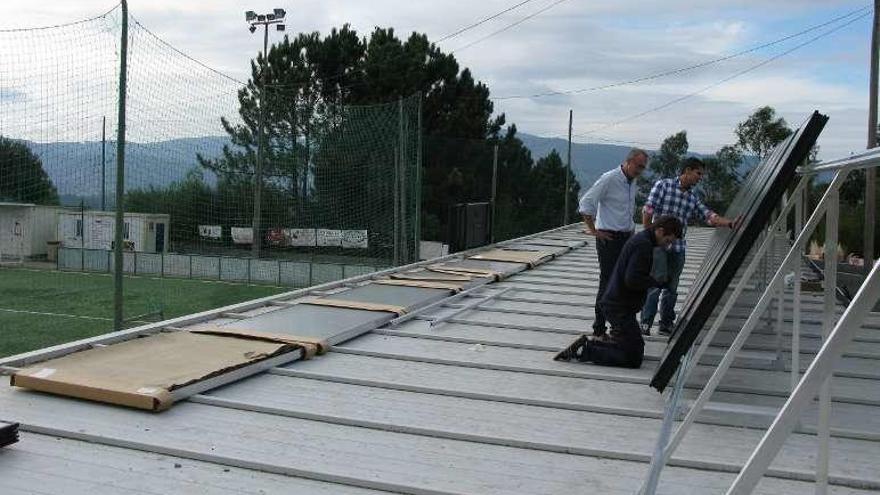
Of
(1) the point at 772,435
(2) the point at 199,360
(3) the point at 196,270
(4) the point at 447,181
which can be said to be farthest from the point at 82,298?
(1) the point at 772,435

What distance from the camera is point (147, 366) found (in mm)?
3902

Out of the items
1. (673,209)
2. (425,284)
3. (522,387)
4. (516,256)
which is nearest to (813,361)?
(522,387)

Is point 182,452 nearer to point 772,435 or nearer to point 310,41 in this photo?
point 772,435

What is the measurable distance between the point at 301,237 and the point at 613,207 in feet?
38.8

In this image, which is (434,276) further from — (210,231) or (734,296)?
(210,231)

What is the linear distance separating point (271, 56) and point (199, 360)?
27.7 meters

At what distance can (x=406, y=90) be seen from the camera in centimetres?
2841

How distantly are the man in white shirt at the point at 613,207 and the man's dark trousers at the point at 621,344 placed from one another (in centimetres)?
72

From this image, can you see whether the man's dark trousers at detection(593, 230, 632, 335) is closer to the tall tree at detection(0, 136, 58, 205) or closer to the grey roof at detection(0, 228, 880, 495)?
the grey roof at detection(0, 228, 880, 495)

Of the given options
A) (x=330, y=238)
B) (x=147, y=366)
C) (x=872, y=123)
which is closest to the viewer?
(x=147, y=366)

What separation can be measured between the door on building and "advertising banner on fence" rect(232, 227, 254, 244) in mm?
3749

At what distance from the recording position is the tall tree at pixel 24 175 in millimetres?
11305

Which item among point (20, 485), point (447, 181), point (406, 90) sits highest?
point (406, 90)

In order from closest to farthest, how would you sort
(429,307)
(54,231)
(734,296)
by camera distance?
(734,296)
(429,307)
(54,231)
